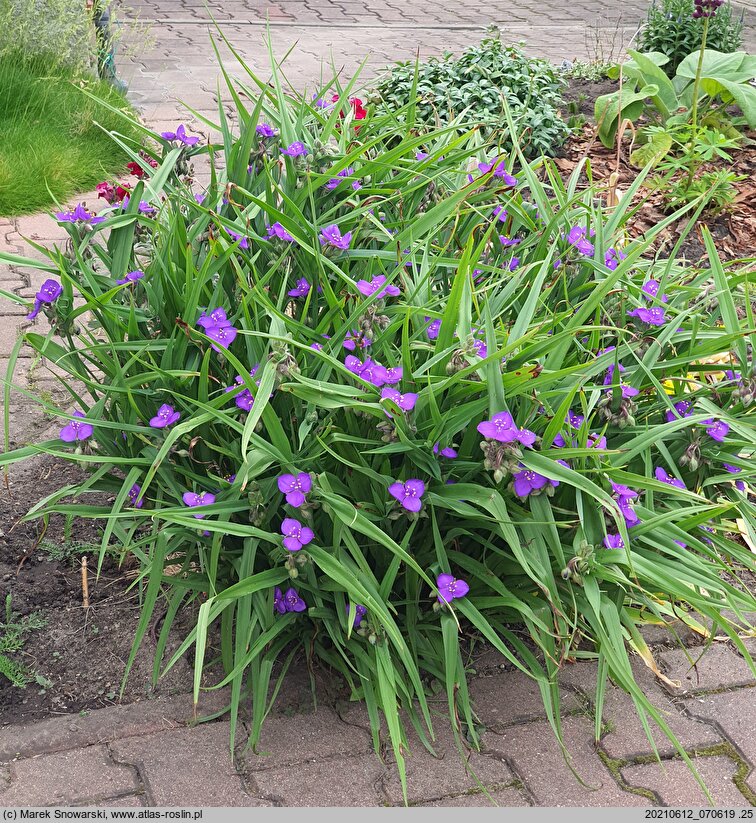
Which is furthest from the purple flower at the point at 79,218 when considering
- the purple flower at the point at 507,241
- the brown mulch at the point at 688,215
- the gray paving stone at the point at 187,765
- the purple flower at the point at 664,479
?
the brown mulch at the point at 688,215

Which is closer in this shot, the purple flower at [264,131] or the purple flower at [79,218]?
the purple flower at [79,218]

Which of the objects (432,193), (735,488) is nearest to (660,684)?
(735,488)

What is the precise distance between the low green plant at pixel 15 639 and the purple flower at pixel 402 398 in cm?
112

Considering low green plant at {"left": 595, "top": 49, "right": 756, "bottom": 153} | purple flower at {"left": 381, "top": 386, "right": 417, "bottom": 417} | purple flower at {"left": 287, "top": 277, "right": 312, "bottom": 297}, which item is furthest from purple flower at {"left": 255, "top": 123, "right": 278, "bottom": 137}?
low green plant at {"left": 595, "top": 49, "right": 756, "bottom": 153}

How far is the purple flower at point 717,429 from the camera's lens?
6.18 feet

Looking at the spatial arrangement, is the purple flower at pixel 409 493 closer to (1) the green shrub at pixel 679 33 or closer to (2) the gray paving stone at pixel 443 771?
(2) the gray paving stone at pixel 443 771

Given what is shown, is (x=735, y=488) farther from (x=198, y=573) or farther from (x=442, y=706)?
(x=198, y=573)

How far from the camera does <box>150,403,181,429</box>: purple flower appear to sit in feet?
5.97

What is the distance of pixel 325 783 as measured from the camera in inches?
73.9

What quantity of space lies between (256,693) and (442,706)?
0.47m

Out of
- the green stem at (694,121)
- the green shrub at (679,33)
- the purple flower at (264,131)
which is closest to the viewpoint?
the purple flower at (264,131)

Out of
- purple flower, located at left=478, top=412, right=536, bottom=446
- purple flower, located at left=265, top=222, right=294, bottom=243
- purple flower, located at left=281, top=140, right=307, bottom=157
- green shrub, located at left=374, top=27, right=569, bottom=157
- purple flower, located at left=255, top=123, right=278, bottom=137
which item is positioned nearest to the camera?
purple flower, located at left=478, top=412, right=536, bottom=446

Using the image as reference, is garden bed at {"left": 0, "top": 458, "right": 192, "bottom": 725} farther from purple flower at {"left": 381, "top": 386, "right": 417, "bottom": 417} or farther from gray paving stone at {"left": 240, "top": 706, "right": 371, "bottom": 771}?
purple flower at {"left": 381, "top": 386, "right": 417, "bottom": 417}

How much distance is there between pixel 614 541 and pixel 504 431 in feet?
1.14
